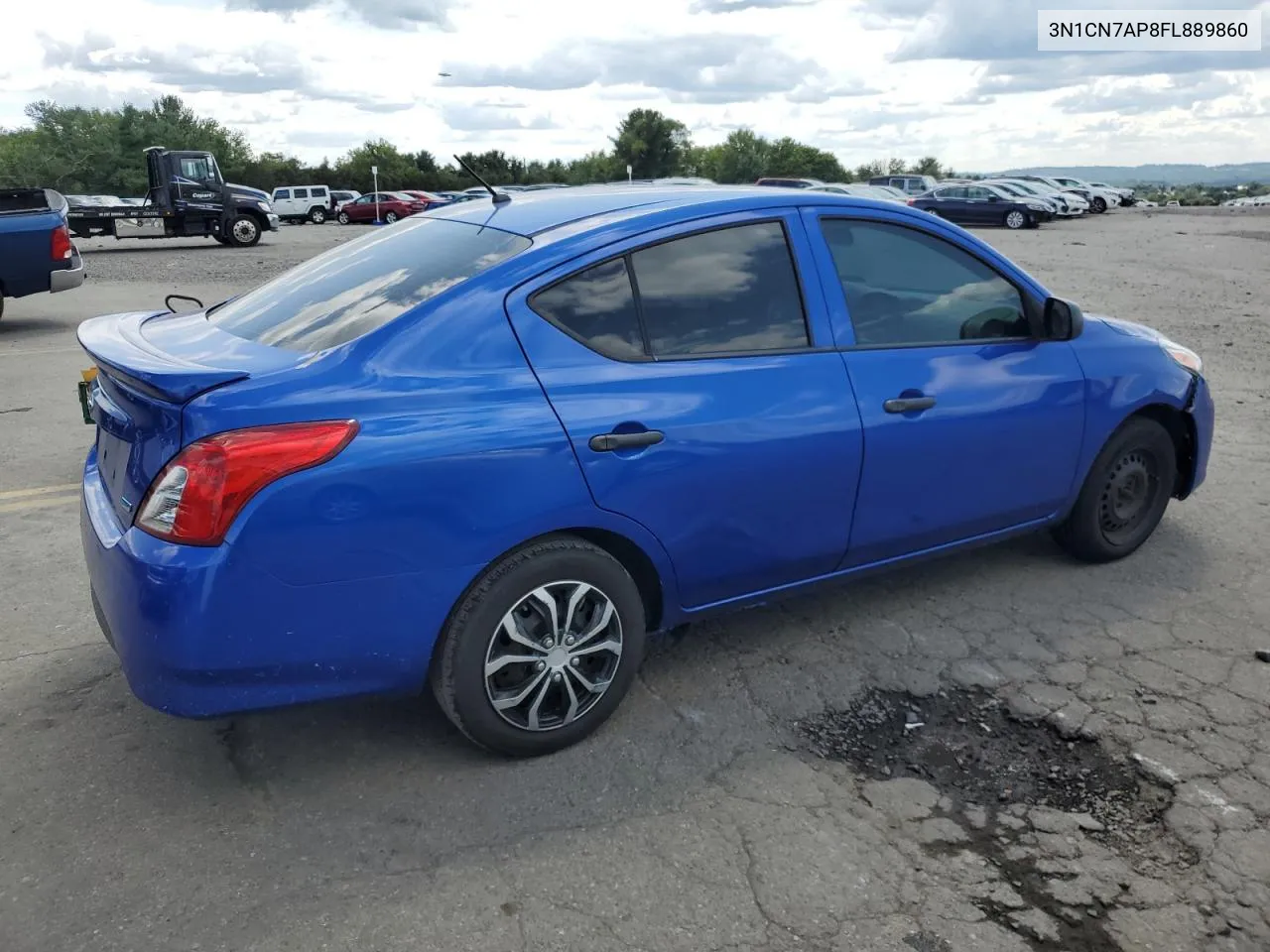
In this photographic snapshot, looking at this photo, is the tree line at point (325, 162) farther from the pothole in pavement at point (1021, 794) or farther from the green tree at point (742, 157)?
the pothole in pavement at point (1021, 794)

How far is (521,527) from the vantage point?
2900 mm

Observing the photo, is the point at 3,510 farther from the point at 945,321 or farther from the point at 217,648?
the point at 945,321

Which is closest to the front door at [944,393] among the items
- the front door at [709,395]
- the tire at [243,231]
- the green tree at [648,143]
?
the front door at [709,395]

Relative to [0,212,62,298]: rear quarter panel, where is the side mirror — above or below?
below

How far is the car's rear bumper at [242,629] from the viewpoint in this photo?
2588 mm

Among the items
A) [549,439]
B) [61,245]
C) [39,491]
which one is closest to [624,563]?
[549,439]

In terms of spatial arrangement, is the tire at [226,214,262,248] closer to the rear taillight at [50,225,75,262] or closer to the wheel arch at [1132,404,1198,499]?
the rear taillight at [50,225,75,262]

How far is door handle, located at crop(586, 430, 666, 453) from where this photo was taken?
301 cm

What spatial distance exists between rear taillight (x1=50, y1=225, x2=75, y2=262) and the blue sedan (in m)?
9.26

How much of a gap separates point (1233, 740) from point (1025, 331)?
168 cm

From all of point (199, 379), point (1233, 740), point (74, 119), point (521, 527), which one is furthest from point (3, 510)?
point (74, 119)

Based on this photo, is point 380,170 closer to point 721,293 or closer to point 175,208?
point 175,208

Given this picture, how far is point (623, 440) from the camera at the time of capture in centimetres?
305

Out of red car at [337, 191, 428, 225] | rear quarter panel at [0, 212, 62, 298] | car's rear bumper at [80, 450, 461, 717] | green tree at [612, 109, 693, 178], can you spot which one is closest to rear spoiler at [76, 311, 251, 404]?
car's rear bumper at [80, 450, 461, 717]
